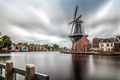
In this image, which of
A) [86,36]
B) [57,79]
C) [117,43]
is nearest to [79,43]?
[86,36]

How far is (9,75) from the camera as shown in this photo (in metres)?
8.41

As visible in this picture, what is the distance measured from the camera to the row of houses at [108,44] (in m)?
111

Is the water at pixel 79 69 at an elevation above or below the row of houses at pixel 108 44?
below

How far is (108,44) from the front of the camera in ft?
395

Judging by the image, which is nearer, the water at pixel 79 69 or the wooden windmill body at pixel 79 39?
the water at pixel 79 69

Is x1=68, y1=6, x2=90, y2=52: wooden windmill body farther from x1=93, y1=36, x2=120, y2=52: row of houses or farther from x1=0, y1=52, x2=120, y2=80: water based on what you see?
x1=0, y1=52, x2=120, y2=80: water

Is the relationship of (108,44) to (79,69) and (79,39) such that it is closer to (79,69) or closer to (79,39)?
(79,39)

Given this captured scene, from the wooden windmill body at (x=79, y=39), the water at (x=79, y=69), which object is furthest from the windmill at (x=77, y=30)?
the water at (x=79, y=69)

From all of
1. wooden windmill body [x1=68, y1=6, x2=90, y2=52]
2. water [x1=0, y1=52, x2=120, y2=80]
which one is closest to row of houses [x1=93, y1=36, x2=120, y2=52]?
wooden windmill body [x1=68, y1=6, x2=90, y2=52]

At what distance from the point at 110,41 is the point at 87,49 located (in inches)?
818

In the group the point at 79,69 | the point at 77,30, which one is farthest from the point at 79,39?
the point at 79,69

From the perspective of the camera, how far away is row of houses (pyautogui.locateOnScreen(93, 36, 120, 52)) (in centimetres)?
11115

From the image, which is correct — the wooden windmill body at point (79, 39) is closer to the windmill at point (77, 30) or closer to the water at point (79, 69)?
the windmill at point (77, 30)

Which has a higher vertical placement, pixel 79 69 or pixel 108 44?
pixel 108 44
